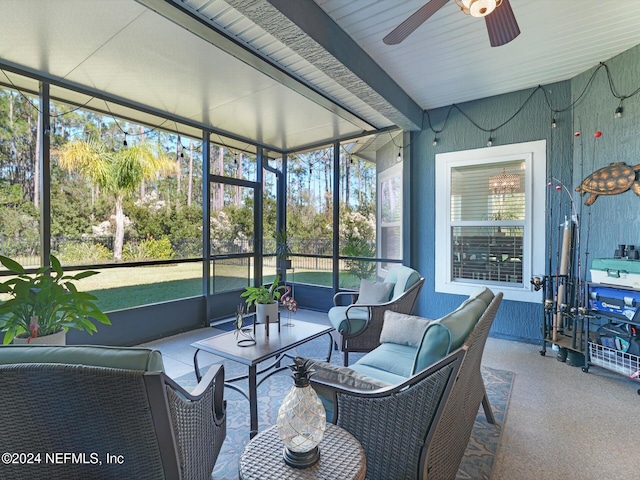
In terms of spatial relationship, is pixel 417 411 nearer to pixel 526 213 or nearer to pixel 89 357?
pixel 89 357

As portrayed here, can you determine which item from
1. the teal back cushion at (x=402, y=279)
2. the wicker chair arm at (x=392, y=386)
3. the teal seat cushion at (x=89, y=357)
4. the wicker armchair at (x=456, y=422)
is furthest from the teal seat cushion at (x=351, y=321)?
the teal seat cushion at (x=89, y=357)

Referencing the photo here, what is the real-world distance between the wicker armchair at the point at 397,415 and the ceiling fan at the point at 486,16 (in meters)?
1.83

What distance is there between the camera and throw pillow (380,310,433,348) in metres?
2.46

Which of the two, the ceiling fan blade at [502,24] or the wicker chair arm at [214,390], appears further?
the ceiling fan blade at [502,24]

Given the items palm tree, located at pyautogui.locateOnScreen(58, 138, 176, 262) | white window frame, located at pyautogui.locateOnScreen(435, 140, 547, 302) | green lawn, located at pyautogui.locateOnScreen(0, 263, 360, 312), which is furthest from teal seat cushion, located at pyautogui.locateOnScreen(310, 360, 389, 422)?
palm tree, located at pyautogui.locateOnScreen(58, 138, 176, 262)

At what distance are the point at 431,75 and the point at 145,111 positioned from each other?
3.44m

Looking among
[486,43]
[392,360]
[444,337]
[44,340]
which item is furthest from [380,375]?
[486,43]

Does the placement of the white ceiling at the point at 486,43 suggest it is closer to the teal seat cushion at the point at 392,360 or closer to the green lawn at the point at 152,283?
the teal seat cushion at the point at 392,360

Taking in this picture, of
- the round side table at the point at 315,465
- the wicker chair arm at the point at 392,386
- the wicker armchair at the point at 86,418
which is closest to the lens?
the wicker armchair at the point at 86,418

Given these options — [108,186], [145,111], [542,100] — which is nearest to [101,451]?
[108,186]

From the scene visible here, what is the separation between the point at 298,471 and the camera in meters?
1.08

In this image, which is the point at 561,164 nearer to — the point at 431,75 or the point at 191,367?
the point at 431,75

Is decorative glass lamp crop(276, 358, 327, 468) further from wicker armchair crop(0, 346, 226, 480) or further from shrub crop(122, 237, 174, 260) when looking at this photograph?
shrub crop(122, 237, 174, 260)

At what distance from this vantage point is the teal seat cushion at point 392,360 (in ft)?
6.75
